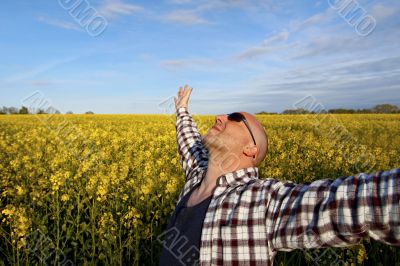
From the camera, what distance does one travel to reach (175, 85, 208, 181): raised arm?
9.33 feet

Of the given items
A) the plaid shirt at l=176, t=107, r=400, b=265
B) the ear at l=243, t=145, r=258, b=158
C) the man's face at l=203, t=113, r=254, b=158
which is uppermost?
the man's face at l=203, t=113, r=254, b=158

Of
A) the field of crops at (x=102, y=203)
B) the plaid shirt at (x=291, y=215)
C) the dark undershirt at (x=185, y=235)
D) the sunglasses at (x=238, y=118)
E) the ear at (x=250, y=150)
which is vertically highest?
the sunglasses at (x=238, y=118)

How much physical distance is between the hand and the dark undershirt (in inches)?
41.8

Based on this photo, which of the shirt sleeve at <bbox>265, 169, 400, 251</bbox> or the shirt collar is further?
the shirt collar

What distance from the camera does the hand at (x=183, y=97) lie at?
10.6ft

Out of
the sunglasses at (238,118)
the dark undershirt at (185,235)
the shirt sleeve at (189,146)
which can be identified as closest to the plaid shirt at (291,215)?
the dark undershirt at (185,235)

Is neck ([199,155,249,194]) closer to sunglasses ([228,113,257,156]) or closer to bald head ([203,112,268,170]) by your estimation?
bald head ([203,112,268,170])

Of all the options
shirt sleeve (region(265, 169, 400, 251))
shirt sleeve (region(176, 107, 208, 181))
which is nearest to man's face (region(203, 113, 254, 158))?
shirt sleeve (region(265, 169, 400, 251))

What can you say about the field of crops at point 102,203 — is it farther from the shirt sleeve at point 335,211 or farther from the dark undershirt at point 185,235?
the shirt sleeve at point 335,211

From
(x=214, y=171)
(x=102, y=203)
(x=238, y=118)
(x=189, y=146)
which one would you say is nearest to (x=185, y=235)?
(x=214, y=171)

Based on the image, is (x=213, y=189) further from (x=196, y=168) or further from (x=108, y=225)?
(x=108, y=225)

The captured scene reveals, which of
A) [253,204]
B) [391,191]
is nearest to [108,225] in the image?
[253,204]

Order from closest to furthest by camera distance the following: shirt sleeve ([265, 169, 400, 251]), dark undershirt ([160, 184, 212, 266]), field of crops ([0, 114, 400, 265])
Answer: shirt sleeve ([265, 169, 400, 251])
dark undershirt ([160, 184, 212, 266])
field of crops ([0, 114, 400, 265])

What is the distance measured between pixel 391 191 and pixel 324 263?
2.31 meters
